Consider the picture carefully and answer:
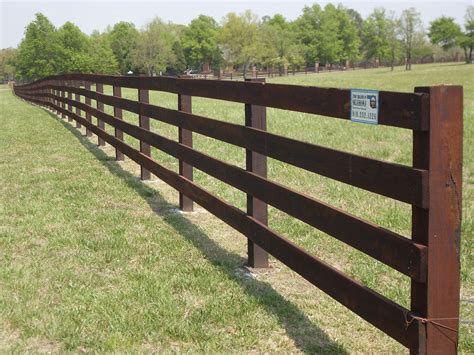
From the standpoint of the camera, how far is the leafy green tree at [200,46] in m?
117

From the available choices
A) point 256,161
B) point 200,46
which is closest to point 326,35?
point 200,46

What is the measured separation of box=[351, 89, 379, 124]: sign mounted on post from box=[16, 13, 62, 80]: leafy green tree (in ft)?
310

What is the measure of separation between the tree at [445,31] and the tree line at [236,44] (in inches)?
6.5

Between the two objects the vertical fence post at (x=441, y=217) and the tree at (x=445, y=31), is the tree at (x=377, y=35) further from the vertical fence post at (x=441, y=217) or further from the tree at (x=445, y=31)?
the vertical fence post at (x=441, y=217)

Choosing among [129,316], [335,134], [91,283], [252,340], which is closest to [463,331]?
[252,340]

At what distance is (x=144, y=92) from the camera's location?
8070 millimetres

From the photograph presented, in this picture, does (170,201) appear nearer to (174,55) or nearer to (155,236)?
(155,236)

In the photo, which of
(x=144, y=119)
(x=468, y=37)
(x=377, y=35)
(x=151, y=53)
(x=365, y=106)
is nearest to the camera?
(x=365, y=106)

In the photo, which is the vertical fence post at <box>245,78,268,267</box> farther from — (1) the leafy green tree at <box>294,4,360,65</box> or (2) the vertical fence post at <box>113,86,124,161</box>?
(1) the leafy green tree at <box>294,4,360,65</box>

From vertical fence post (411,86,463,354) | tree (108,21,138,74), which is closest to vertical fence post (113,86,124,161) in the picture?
vertical fence post (411,86,463,354)

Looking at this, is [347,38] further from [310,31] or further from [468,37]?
[468,37]

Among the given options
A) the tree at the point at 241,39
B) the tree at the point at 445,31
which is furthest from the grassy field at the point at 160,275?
the tree at the point at 445,31

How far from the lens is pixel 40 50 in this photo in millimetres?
92438

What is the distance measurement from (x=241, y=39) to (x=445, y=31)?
35.8 metres
